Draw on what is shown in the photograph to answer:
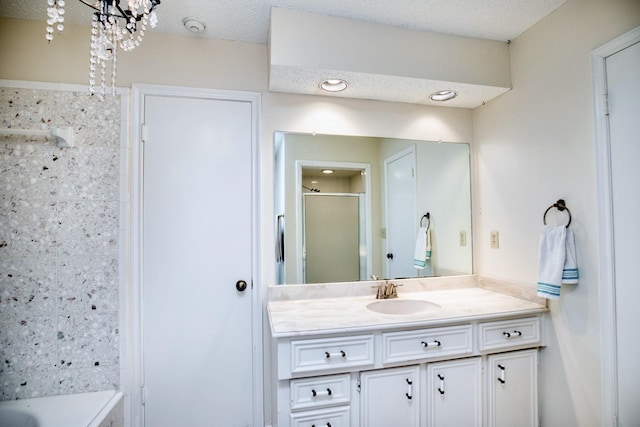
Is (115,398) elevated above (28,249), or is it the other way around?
(28,249)

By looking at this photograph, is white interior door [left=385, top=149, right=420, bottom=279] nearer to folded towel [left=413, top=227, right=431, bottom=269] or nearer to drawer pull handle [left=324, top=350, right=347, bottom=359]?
folded towel [left=413, top=227, right=431, bottom=269]

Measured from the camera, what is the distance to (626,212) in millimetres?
1393

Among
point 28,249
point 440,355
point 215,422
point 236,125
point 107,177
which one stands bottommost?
point 215,422

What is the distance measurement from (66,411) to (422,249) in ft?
7.18

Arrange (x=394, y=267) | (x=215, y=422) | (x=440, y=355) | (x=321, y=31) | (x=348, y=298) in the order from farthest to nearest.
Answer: (x=394, y=267)
(x=348, y=298)
(x=215, y=422)
(x=321, y=31)
(x=440, y=355)

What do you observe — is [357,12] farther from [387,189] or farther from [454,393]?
[454,393]

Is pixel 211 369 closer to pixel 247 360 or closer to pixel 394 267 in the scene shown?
pixel 247 360

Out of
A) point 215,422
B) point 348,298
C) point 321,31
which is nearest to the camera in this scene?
point 321,31

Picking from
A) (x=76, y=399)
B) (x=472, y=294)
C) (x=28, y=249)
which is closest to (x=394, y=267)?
(x=472, y=294)

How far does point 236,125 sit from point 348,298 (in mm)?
1301

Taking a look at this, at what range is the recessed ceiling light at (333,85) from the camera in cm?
186

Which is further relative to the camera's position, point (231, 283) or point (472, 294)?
point (472, 294)

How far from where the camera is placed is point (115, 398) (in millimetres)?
1649

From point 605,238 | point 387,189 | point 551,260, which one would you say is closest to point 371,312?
point 387,189
